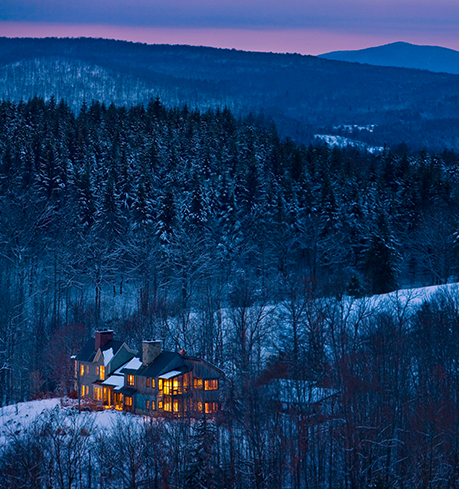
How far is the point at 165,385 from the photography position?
36.2 meters

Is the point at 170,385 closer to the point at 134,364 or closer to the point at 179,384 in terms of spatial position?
the point at 179,384

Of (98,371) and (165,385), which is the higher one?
(98,371)

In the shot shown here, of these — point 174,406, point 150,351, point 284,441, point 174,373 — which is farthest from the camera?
point 150,351

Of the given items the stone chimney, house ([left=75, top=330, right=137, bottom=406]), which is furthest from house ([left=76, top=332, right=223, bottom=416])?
house ([left=75, top=330, right=137, bottom=406])

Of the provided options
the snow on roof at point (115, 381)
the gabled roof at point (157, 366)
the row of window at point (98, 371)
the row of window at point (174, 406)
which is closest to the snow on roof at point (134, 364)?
the gabled roof at point (157, 366)

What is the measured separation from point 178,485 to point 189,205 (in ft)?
144

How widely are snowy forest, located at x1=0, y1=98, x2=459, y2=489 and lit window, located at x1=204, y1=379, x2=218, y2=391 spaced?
4.09 ft

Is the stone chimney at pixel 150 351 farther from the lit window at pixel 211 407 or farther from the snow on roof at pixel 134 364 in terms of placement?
the lit window at pixel 211 407

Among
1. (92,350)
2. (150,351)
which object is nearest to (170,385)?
(150,351)

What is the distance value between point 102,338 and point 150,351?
434 cm

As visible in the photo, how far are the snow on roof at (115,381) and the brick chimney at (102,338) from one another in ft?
7.61

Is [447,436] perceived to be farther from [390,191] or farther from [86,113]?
[86,113]

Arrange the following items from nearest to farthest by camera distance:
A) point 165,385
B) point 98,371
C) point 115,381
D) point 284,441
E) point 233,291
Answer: point 284,441 → point 165,385 → point 115,381 → point 98,371 → point 233,291

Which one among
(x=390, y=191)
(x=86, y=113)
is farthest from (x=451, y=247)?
(x=86, y=113)
